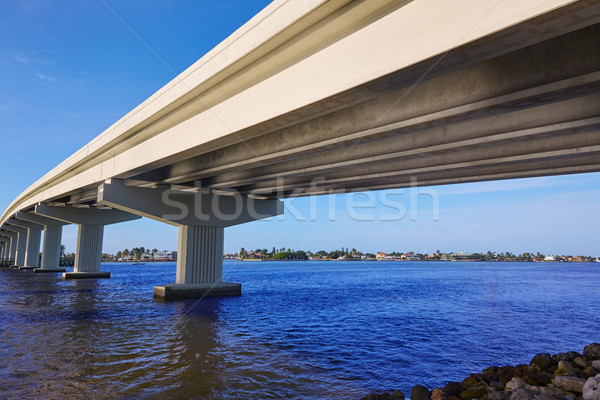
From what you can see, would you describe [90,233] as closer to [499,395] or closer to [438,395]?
[438,395]

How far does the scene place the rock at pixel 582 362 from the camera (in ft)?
30.0

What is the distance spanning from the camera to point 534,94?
275 inches

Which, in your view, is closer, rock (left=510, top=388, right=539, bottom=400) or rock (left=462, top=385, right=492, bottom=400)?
rock (left=510, top=388, right=539, bottom=400)

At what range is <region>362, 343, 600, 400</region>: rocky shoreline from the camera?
23.2 feet

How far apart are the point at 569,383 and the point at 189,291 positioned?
20650 millimetres

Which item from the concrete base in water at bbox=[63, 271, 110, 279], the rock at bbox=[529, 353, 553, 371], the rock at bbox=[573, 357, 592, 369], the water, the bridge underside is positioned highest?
the bridge underside

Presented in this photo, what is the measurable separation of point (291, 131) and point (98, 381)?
329 inches

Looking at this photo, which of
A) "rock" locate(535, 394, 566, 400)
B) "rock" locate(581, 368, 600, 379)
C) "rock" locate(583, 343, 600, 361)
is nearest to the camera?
"rock" locate(535, 394, 566, 400)

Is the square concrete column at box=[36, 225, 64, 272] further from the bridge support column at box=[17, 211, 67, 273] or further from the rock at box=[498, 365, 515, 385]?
the rock at box=[498, 365, 515, 385]

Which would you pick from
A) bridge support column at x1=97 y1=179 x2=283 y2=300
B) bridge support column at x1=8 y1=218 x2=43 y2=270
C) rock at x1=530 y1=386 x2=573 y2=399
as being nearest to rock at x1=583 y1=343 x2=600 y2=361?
rock at x1=530 y1=386 x2=573 y2=399

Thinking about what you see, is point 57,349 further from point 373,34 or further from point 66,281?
point 66,281

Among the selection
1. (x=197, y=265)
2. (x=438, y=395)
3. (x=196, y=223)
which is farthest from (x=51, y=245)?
(x=438, y=395)

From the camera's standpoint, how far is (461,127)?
35.3 feet

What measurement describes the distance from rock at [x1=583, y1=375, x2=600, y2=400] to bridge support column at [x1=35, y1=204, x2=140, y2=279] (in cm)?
4151
